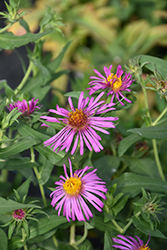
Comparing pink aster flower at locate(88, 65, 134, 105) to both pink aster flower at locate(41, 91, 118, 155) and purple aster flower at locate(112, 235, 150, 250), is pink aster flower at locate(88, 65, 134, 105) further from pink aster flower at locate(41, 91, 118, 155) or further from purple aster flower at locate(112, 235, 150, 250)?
purple aster flower at locate(112, 235, 150, 250)

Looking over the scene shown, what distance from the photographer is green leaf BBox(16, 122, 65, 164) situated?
0.39m

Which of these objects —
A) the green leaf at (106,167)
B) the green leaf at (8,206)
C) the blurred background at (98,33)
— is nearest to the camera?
the green leaf at (8,206)

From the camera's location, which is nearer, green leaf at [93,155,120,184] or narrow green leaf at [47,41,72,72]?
green leaf at [93,155,120,184]

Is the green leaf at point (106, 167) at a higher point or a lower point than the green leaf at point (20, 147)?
lower

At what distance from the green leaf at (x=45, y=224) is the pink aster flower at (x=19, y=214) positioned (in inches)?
1.3

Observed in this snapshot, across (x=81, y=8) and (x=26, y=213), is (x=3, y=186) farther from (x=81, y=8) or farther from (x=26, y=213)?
(x=81, y=8)

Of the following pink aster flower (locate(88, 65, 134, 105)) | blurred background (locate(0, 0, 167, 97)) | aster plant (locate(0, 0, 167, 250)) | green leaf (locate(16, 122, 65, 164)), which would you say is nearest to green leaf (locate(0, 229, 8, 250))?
aster plant (locate(0, 0, 167, 250))

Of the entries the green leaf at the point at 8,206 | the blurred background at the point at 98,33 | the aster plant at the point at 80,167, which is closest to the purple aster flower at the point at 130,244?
the aster plant at the point at 80,167

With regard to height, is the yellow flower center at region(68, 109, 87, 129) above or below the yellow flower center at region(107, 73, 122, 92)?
below

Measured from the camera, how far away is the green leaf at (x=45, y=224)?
0.39m

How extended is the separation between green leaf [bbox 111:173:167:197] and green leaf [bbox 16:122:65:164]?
96mm

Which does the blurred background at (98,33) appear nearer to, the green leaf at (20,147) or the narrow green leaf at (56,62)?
the narrow green leaf at (56,62)

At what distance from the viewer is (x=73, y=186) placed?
13.7 inches

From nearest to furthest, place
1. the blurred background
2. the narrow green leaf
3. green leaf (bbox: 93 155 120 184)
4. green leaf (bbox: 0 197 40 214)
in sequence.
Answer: green leaf (bbox: 0 197 40 214)
green leaf (bbox: 93 155 120 184)
the narrow green leaf
the blurred background
